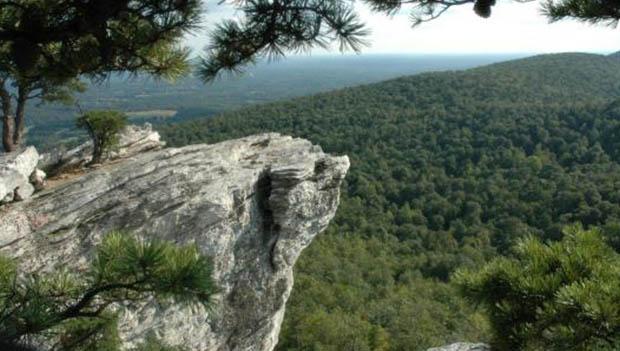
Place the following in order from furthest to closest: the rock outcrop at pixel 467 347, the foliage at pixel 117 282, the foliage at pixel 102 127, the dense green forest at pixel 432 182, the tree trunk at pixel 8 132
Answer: the dense green forest at pixel 432 182, the foliage at pixel 102 127, the tree trunk at pixel 8 132, the rock outcrop at pixel 467 347, the foliage at pixel 117 282

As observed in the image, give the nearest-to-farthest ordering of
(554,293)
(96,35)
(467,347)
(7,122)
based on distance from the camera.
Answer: (96,35)
(554,293)
(467,347)
(7,122)

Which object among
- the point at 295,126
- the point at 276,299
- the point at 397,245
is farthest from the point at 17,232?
the point at 295,126

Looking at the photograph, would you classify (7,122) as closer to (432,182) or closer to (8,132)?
(8,132)

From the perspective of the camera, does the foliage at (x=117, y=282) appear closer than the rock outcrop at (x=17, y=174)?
Yes

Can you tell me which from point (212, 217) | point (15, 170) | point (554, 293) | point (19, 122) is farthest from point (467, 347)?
point (19, 122)

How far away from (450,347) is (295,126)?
5183 centimetres

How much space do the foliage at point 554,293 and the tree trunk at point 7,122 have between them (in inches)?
312

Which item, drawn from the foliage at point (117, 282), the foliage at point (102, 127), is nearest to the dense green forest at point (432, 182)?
the foliage at point (102, 127)

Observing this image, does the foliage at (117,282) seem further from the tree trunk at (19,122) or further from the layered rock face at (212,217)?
the tree trunk at (19,122)

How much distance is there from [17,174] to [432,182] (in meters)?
39.9

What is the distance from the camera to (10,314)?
5.64ft

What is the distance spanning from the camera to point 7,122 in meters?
8.57

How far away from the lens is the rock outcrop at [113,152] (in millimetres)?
10414

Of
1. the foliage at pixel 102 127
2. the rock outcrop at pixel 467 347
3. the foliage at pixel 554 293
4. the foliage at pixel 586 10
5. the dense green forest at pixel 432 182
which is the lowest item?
the dense green forest at pixel 432 182
